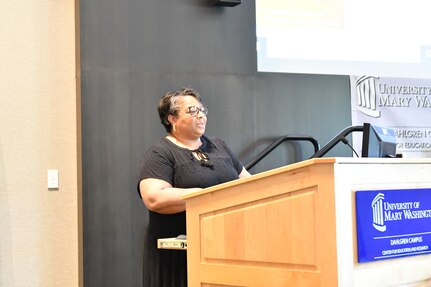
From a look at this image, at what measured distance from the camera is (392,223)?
6.24 ft

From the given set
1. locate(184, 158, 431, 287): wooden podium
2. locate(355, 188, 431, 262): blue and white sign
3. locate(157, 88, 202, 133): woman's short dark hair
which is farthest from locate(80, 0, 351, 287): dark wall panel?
locate(355, 188, 431, 262): blue and white sign

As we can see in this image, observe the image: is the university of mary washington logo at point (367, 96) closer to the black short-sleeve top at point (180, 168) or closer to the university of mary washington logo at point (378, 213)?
the black short-sleeve top at point (180, 168)

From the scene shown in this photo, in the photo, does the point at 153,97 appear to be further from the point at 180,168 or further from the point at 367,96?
the point at 367,96

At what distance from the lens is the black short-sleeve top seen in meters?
2.63

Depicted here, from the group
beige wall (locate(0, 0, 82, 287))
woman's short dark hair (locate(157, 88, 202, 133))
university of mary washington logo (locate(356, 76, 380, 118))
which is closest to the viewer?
woman's short dark hair (locate(157, 88, 202, 133))

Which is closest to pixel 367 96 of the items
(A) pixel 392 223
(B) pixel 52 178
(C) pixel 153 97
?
(C) pixel 153 97

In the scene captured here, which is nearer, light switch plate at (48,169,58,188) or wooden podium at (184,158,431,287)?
wooden podium at (184,158,431,287)

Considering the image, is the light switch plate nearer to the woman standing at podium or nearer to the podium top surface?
the woman standing at podium

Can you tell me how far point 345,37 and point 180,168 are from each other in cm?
212

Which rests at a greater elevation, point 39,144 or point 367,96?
point 367,96

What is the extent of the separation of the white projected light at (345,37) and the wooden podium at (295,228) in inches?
86.9

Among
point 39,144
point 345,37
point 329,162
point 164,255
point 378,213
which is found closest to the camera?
point 329,162

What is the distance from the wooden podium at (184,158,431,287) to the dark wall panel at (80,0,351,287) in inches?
62.6

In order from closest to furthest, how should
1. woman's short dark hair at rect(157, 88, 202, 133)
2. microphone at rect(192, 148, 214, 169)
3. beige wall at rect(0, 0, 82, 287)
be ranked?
1. microphone at rect(192, 148, 214, 169)
2. woman's short dark hair at rect(157, 88, 202, 133)
3. beige wall at rect(0, 0, 82, 287)
